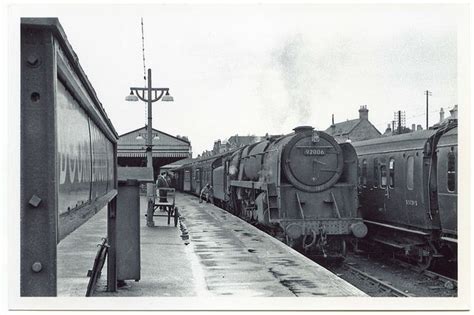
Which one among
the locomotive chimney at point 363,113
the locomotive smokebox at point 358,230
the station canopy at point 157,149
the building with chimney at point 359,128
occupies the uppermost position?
the locomotive chimney at point 363,113

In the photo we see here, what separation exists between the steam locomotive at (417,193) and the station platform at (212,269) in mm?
2850

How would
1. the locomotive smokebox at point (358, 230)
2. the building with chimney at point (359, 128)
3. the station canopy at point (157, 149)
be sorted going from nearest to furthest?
the locomotive smokebox at point (358, 230), the station canopy at point (157, 149), the building with chimney at point (359, 128)

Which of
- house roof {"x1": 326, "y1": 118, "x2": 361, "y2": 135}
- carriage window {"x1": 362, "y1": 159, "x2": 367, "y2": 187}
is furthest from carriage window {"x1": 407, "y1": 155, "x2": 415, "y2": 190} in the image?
house roof {"x1": 326, "y1": 118, "x2": 361, "y2": 135}

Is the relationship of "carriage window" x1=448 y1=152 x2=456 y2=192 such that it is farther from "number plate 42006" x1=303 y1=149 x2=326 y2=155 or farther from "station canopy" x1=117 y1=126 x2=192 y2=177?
"station canopy" x1=117 y1=126 x2=192 y2=177

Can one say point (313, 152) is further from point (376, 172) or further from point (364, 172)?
point (364, 172)

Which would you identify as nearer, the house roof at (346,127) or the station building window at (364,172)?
the station building window at (364,172)

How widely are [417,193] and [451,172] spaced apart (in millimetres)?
1457

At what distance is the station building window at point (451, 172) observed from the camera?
1071cm

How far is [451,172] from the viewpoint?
10844mm

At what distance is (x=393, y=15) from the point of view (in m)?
5.86

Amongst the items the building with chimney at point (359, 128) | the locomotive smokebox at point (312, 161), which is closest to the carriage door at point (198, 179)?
the building with chimney at point (359, 128)

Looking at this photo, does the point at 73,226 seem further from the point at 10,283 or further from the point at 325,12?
the point at 325,12

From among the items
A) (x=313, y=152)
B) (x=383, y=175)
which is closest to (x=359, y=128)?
(x=383, y=175)

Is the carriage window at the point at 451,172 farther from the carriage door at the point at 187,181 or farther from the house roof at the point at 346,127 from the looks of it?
the house roof at the point at 346,127
